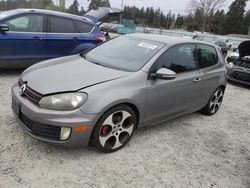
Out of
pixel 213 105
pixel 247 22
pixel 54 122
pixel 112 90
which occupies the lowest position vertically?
pixel 213 105

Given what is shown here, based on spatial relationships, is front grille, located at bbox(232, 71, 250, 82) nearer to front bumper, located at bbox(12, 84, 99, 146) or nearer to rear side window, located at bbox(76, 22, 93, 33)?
rear side window, located at bbox(76, 22, 93, 33)

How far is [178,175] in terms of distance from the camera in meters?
2.93

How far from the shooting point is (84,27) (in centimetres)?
640

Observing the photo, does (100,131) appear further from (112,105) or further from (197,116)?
(197,116)

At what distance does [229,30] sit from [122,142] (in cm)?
6576

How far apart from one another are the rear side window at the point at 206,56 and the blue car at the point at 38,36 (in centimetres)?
301

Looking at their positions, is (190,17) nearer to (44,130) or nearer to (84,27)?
(84,27)

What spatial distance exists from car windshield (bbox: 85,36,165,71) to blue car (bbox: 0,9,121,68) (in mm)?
2114

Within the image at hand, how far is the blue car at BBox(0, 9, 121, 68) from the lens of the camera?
5.34 m

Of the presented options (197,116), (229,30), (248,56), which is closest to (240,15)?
(229,30)

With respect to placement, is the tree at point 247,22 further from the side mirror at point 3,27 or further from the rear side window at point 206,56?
the side mirror at point 3,27

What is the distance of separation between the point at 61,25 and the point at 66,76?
3372 millimetres

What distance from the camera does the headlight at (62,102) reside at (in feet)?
8.86

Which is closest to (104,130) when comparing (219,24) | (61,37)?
(61,37)
